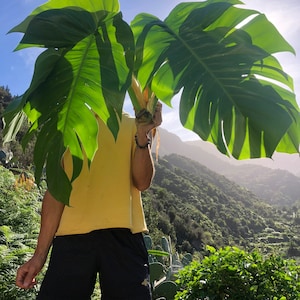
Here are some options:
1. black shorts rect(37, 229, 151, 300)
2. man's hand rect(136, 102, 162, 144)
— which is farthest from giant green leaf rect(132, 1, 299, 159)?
black shorts rect(37, 229, 151, 300)

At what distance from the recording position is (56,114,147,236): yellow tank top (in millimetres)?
1442

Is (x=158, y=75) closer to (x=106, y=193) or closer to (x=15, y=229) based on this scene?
(x=106, y=193)

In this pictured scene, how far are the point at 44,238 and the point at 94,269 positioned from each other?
0.70 feet

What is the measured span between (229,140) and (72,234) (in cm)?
64

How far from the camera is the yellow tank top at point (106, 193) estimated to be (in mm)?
1442

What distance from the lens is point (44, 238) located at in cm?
148

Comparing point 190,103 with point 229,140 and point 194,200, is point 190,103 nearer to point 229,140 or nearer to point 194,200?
point 229,140

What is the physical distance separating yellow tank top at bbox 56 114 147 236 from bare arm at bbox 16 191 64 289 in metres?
0.03

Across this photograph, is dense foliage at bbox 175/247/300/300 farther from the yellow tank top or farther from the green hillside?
the green hillside

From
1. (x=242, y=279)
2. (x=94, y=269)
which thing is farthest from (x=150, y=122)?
(x=242, y=279)

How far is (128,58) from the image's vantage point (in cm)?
103

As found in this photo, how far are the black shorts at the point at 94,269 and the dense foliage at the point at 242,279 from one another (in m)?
1.18

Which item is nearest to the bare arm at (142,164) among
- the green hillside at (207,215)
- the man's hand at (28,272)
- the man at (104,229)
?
the man at (104,229)

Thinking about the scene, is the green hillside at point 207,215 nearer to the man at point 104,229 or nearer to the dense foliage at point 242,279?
the dense foliage at point 242,279
